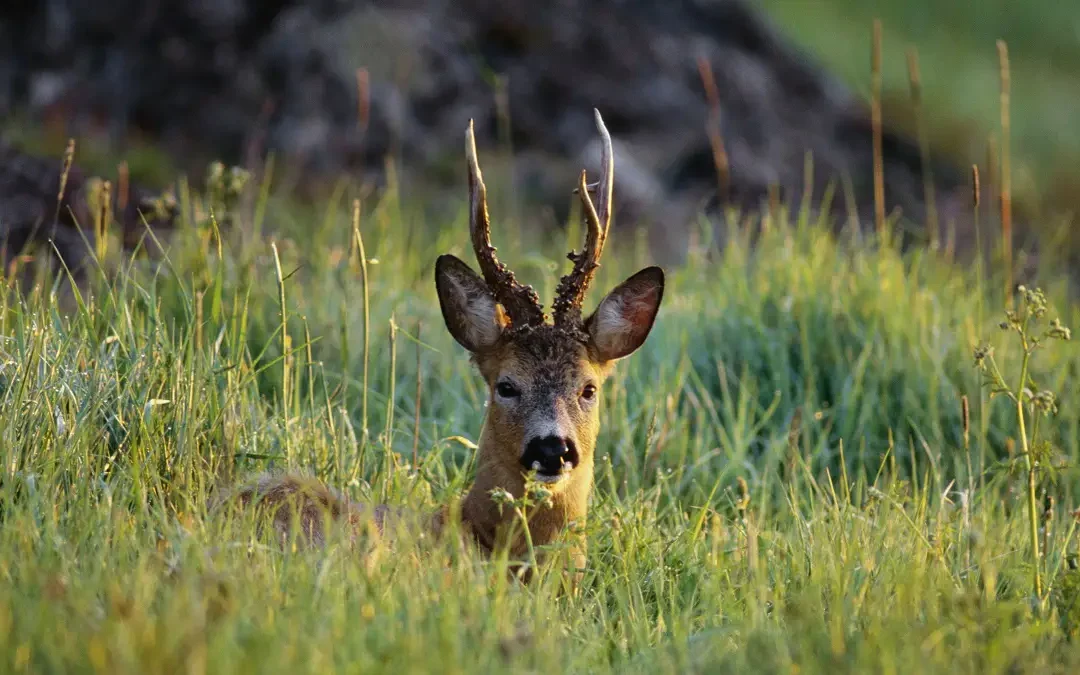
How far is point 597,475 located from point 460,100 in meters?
7.57

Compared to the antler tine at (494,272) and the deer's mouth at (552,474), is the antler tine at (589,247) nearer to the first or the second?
the antler tine at (494,272)

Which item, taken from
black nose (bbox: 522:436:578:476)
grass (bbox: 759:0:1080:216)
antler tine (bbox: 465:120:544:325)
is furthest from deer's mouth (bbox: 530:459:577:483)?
grass (bbox: 759:0:1080:216)

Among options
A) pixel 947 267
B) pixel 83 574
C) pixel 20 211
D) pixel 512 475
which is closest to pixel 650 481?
pixel 512 475

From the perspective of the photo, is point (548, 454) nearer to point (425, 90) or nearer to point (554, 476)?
point (554, 476)

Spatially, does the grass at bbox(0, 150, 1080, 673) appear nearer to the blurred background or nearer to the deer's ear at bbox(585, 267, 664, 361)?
the deer's ear at bbox(585, 267, 664, 361)

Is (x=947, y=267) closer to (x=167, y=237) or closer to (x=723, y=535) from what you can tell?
(x=723, y=535)

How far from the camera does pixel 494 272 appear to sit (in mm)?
4930

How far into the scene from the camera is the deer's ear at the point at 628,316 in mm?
5109

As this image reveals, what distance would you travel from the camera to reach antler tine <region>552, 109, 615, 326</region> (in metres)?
4.77

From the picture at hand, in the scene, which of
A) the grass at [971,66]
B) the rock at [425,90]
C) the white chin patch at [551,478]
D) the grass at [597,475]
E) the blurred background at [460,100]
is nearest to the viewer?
the grass at [597,475]

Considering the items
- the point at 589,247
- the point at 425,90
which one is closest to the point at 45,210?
the point at 589,247

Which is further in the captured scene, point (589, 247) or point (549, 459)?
point (589, 247)

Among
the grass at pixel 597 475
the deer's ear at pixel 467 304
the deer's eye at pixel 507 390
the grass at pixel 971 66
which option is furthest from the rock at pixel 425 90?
the deer's eye at pixel 507 390

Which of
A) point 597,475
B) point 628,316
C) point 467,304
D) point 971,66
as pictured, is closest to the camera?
point 467,304
